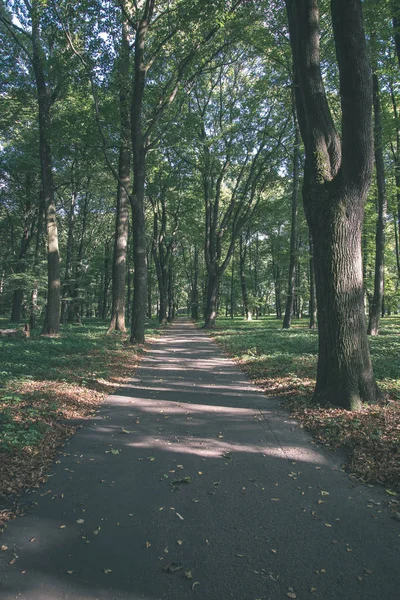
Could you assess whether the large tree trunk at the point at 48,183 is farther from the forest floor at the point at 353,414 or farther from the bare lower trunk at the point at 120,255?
the forest floor at the point at 353,414

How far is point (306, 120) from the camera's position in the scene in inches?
229

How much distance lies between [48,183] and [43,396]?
1126 centimetres

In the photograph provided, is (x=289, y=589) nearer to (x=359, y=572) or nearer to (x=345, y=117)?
(x=359, y=572)

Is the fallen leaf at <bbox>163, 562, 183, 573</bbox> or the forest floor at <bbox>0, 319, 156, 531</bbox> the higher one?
the forest floor at <bbox>0, 319, 156, 531</bbox>

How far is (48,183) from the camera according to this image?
46.9 ft

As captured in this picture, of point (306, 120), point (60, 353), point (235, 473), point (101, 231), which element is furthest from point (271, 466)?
point (101, 231)

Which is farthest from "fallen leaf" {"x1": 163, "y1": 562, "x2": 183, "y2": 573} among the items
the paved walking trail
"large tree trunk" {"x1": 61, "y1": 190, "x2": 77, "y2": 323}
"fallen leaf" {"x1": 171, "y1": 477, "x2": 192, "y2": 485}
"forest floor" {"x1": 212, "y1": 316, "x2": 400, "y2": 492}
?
"large tree trunk" {"x1": 61, "y1": 190, "x2": 77, "y2": 323}

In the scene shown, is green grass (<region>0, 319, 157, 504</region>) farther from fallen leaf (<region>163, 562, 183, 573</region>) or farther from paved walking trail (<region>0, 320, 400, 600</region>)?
fallen leaf (<region>163, 562, 183, 573</region>)

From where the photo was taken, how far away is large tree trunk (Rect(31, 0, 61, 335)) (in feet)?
44.2

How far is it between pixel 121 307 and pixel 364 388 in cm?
1273

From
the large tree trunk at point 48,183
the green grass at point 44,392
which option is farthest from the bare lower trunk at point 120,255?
the green grass at point 44,392

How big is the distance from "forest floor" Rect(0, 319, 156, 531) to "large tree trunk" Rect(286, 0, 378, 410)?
13.2ft

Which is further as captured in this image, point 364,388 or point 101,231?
point 101,231

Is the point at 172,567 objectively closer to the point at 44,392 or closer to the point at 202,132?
the point at 44,392
